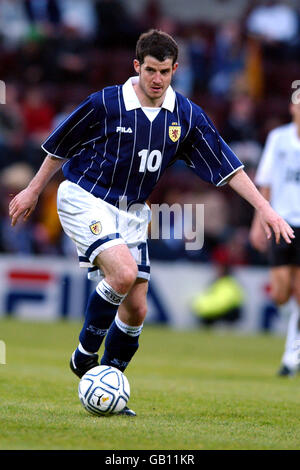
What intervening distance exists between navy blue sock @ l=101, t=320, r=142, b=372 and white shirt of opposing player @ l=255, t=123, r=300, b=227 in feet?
11.4

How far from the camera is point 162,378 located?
8148 mm

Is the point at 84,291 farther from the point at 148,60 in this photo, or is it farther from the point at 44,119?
the point at 148,60

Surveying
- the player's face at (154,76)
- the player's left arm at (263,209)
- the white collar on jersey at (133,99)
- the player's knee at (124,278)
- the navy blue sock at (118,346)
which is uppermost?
the player's face at (154,76)

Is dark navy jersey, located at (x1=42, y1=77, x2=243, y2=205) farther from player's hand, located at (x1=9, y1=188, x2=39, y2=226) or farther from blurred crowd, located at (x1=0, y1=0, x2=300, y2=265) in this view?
blurred crowd, located at (x1=0, y1=0, x2=300, y2=265)

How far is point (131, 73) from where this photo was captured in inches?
686

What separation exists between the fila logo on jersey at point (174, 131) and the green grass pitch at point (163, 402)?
172 centimetres

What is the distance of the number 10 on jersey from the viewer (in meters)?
5.79

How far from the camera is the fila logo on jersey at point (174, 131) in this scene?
19.2 feet

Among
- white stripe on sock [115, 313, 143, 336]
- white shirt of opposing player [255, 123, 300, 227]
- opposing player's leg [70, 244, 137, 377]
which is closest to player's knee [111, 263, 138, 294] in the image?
opposing player's leg [70, 244, 137, 377]

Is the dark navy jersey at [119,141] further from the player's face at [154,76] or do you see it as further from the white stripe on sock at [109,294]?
the white stripe on sock at [109,294]

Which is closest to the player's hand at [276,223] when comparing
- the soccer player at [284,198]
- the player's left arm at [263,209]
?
the player's left arm at [263,209]

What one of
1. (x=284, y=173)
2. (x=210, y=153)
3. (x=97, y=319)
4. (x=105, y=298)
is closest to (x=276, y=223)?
(x=210, y=153)

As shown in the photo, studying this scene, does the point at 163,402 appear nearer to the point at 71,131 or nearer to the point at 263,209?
the point at 263,209

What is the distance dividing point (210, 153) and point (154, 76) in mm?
685
